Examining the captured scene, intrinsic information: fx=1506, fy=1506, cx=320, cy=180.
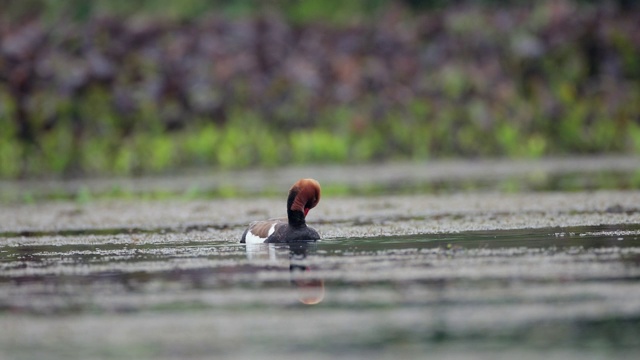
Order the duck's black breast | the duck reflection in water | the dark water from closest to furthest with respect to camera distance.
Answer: the dark water, the duck reflection in water, the duck's black breast

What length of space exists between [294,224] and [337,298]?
2855 millimetres

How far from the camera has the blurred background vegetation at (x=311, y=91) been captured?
868 inches

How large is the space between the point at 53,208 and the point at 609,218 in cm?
595

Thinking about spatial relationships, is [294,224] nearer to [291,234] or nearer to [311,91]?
[291,234]

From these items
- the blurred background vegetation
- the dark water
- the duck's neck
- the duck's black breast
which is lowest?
the dark water

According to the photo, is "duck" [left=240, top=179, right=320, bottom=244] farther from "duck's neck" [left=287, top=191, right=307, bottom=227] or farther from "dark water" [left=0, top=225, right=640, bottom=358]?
"dark water" [left=0, top=225, right=640, bottom=358]

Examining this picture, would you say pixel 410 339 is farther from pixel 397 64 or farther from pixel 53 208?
pixel 397 64

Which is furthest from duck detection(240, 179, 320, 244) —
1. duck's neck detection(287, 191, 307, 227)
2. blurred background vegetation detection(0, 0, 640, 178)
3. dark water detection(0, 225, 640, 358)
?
blurred background vegetation detection(0, 0, 640, 178)

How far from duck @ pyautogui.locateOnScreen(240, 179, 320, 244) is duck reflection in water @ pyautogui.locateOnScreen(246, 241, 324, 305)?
51 mm

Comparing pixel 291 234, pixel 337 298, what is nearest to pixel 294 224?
pixel 291 234

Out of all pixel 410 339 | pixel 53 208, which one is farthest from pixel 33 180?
pixel 410 339

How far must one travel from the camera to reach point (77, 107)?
2261 cm

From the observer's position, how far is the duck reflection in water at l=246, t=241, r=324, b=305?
25.7 feet

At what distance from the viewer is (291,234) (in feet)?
34.4
